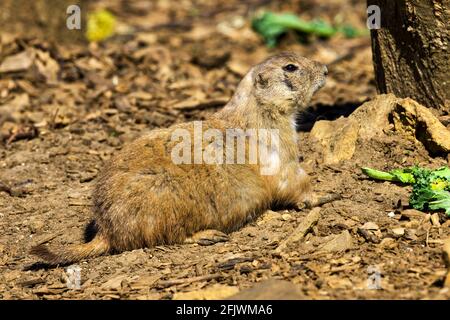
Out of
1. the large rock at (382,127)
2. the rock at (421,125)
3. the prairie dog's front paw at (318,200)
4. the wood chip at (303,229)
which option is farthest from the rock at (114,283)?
the rock at (421,125)

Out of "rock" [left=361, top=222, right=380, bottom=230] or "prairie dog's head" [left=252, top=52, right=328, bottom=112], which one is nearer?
"rock" [left=361, top=222, right=380, bottom=230]

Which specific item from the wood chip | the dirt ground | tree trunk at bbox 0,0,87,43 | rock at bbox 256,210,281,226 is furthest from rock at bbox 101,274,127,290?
→ tree trunk at bbox 0,0,87,43

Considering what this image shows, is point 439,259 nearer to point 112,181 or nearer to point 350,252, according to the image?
point 350,252

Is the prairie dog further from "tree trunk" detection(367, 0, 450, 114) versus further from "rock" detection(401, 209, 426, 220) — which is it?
"rock" detection(401, 209, 426, 220)

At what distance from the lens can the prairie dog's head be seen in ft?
24.2

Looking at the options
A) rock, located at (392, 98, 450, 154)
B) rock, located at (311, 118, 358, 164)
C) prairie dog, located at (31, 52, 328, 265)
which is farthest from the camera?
rock, located at (311, 118, 358, 164)

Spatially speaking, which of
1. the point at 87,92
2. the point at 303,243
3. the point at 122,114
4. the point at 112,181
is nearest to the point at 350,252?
the point at 303,243

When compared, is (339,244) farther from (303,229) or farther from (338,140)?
(338,140)

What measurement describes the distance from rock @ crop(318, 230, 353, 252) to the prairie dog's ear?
74.4 inches

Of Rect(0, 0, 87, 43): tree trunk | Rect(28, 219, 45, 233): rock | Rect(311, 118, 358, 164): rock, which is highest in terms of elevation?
Rect(0, 0, 87, 43): tree trunk

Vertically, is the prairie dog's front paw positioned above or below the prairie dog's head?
below

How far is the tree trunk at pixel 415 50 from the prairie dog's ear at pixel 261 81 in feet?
4.35

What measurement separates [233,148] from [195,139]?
40cm

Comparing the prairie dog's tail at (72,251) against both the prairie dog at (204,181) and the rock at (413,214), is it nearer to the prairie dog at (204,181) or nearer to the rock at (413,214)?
the prairie dog at (204,181)
